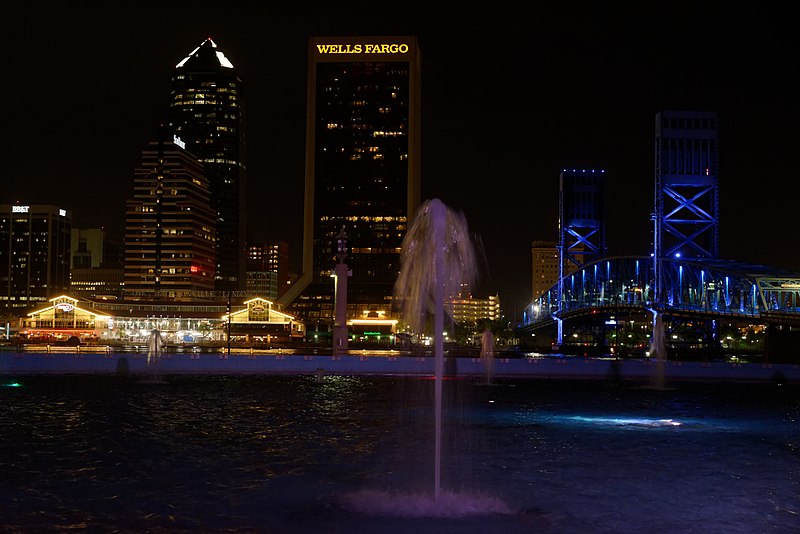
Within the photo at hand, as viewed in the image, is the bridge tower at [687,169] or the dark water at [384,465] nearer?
the dark water at [384,465]

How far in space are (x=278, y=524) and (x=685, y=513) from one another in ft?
26.8

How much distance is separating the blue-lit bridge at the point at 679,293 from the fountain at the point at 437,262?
57025 millimetres

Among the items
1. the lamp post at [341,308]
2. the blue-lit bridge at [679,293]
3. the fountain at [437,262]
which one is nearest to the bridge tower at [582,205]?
the blue-lit bridge at [679,293]

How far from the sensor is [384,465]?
22281 millimetres

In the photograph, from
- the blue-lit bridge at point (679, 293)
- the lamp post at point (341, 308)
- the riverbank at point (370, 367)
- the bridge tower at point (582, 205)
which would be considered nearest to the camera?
the riverbank at point (370, 367)

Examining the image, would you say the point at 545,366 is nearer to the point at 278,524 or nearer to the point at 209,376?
the point at 209,376

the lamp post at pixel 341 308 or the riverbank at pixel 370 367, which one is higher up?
the lamp post at pixel 341 308

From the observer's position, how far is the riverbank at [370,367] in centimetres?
5556

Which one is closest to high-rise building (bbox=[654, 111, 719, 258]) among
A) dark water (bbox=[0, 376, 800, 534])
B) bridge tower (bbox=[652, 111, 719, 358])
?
bridge tower (bbox=[652, 111, 719, 358])

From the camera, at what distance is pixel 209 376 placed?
55.0 meters

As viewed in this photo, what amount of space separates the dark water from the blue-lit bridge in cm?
3684

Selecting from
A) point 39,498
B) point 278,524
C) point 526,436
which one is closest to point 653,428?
point 526,436

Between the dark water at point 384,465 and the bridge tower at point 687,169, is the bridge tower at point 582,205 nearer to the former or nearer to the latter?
the bridge tower at point 687,169

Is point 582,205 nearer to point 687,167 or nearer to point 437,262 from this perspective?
point 687,167
